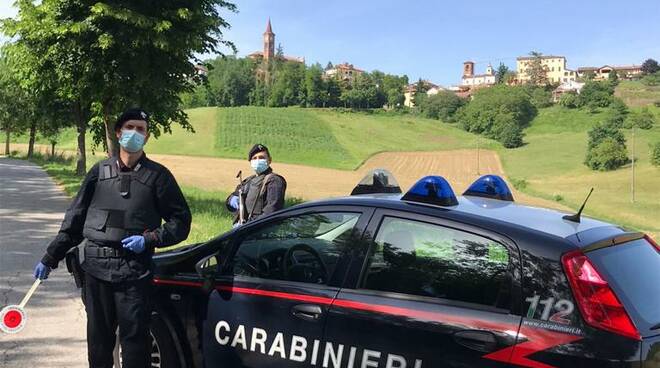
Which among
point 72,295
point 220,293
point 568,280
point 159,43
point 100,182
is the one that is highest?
point 159,43

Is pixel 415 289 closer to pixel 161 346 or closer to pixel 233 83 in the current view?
pixel 161 346

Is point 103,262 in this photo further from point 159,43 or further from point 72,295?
point 159,43

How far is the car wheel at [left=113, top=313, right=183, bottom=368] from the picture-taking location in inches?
131

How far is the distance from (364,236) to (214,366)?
3.91ft

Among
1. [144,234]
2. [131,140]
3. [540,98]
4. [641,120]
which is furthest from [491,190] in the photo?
[540,98]

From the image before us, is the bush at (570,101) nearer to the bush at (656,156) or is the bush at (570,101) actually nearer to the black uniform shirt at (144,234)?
the bush at (656,156)

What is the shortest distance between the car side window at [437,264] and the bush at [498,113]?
4673 inches

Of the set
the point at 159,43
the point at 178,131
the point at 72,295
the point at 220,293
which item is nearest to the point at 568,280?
the point at 220,293

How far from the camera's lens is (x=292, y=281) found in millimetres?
3041

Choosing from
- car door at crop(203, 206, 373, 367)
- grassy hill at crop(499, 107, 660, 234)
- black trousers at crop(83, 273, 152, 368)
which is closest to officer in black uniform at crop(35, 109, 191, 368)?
black trousers at crop(83, 273, 152, 368)

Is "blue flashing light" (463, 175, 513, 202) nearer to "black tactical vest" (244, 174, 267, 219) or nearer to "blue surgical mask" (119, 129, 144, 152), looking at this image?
"blue surgical mask" (119, 129, 144, 152)

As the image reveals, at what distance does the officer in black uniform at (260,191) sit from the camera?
5750 mm

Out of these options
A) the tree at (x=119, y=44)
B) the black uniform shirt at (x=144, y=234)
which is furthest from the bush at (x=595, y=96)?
the black uniform shirt at (x=144, y=234)

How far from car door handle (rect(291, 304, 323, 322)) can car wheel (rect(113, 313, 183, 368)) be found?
37.0 inches
